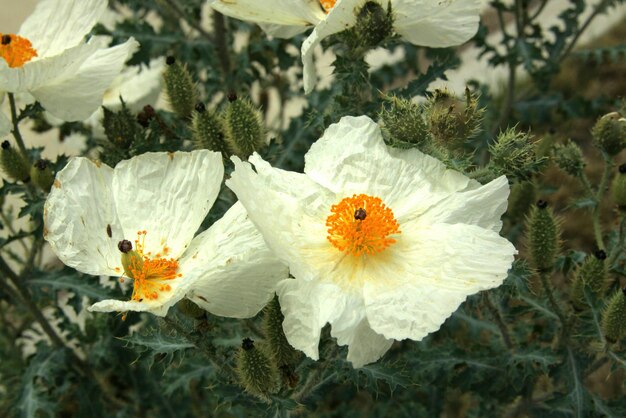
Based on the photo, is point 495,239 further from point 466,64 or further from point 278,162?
point 466,64

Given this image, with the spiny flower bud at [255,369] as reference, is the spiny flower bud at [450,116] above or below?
above

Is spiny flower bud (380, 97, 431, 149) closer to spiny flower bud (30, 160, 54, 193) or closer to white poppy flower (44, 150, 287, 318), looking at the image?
white poppy flower (44, 150, 287, 318)

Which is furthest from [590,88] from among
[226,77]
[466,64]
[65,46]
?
[65,46]

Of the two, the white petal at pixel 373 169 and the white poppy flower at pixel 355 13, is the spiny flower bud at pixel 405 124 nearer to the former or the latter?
the white petal at pixel 373 169

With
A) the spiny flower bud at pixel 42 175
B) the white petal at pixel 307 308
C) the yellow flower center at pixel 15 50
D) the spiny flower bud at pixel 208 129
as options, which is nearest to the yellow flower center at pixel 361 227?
the white petal at pixel 307 308

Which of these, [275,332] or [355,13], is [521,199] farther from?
[275,332]
